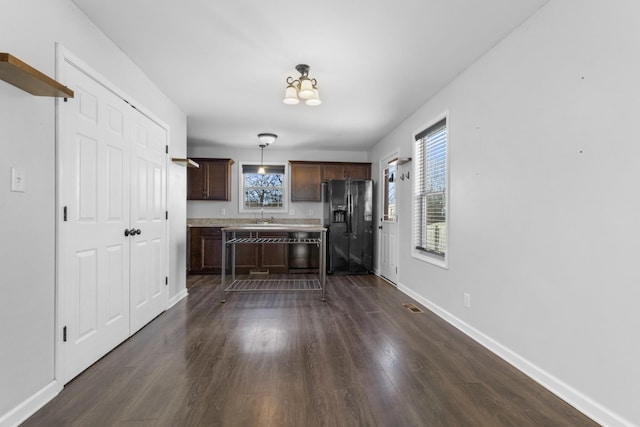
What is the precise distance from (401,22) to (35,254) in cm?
275

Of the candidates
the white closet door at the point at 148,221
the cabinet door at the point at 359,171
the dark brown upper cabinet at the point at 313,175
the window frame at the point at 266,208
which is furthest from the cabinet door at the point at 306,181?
the white closet door at the point at 148,221

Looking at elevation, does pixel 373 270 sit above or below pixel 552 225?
below

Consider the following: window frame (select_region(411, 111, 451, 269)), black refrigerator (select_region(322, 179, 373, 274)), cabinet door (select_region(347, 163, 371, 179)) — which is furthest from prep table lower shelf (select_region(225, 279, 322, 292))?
cabinet door (select_region(347, 163, 371, 179))

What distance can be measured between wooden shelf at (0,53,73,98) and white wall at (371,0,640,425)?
285 cm

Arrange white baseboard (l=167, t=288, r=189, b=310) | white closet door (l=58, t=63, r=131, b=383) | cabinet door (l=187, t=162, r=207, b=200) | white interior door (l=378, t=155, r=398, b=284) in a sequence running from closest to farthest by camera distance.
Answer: white closet door (l=58, t=63, r=131, b=383) < white baseboard (l=167, t=288, r=189, b=310) < white interior door (l=378, t=155, r=398, b=284) < cabinet door (l=187, t=162, r=207, b=200)

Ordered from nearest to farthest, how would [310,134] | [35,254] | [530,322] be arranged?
[35,254] → [530,322] → [310,134]

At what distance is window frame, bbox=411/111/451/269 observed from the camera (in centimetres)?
322

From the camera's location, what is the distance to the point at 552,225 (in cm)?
197

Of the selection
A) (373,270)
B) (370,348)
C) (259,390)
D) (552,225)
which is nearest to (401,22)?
(552,225)

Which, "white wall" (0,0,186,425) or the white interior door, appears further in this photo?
the white interior door

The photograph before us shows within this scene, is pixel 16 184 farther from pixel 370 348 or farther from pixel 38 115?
pixel 370 348

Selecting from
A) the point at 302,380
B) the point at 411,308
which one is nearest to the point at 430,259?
the point at 411,308

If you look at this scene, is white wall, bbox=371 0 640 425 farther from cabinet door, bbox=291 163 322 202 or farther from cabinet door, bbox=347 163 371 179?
cabinet door, bbox=291 163 322 202

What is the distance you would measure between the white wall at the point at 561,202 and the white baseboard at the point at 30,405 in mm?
3009
